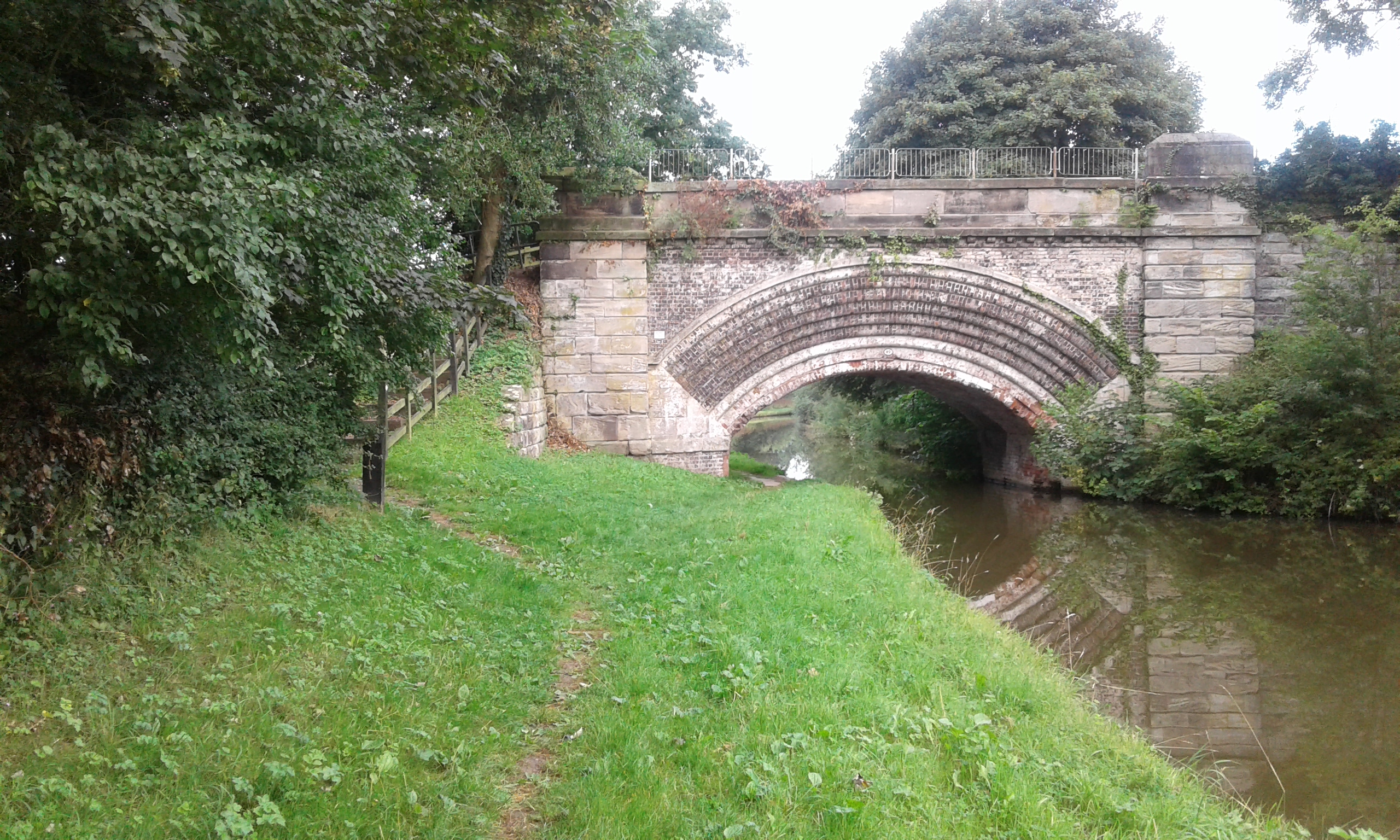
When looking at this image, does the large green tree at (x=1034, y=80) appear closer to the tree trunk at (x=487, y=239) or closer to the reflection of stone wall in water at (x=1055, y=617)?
the tree trunk at (x=487, y=239)

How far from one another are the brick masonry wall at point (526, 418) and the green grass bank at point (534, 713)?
519 centimetres

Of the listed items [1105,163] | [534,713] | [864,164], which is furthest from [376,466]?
[1105,163]

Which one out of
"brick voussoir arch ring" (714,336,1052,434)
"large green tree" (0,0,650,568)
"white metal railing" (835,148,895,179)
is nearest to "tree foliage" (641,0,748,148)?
"white metal railing" (835,148,895,179)

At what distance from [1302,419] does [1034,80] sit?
1038 cm

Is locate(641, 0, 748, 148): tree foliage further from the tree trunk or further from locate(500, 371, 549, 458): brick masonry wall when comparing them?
locate(500, 371, 549, 458): brick masonry wall

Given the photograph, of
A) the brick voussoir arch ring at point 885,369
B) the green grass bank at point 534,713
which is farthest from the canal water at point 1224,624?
the brick voussoir arch ring at point 885,369

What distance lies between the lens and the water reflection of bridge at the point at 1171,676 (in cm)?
509

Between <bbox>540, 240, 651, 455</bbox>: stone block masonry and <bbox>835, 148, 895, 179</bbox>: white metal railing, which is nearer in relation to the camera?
<bbox>540, 240, 651, 455</bbox>: stone block masonry

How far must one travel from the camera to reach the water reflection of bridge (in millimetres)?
5094

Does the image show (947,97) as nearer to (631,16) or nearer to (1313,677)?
(631,16)

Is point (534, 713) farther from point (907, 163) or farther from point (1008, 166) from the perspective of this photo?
point (907, 163)

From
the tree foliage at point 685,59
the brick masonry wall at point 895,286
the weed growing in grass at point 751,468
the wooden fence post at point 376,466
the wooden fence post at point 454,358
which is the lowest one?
the weed growing in grass at point 751,468

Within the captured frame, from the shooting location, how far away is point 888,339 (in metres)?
14.2

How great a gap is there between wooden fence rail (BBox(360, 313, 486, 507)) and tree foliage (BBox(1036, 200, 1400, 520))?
360 inches
